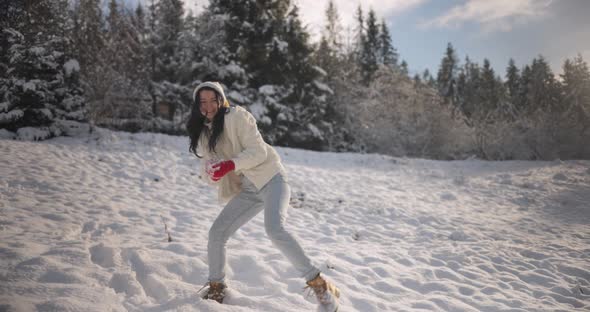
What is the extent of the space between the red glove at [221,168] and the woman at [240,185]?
10 millimetres

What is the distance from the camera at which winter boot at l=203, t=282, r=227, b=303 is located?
8.54 feet

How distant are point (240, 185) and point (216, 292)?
100 centimetres

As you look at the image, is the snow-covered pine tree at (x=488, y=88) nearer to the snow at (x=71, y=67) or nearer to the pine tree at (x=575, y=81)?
the pine tree at (x=575, y=81)

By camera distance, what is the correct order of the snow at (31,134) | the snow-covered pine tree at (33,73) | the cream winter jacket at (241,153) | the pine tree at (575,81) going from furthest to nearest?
the pine tree at (575,81), the snow-covered pine tree at (33,73), the snow at (31,134), the cream winter jacket at (241,153)

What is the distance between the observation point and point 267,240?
4609mm

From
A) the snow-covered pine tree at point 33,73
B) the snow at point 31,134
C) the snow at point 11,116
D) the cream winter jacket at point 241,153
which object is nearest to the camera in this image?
the cream winter jacket at point 241,153

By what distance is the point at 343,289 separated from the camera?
3283mm

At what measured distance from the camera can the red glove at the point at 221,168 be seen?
2348mm

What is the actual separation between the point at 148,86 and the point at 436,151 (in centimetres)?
1887

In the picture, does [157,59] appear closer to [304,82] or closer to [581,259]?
[304,82]

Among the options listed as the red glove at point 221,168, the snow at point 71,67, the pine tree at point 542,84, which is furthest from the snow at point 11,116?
the pine tree at point 542,84

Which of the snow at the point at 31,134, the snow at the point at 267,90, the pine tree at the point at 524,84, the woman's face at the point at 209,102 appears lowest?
the snow at the point at 31,134

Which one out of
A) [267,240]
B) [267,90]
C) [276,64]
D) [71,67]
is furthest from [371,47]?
[267,240]

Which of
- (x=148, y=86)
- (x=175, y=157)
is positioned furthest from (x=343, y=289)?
(x=148, y=86)
